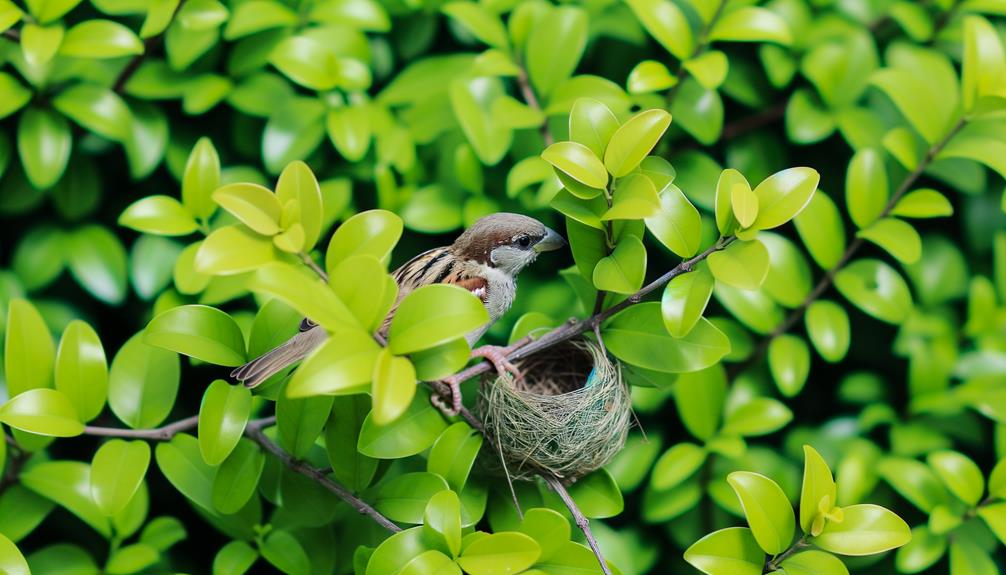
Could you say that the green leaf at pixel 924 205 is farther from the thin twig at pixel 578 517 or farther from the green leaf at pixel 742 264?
the thin twig at pixel 578 517

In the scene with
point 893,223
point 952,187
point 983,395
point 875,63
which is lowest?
point 983,395

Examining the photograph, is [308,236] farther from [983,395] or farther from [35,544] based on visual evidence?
[983,395]

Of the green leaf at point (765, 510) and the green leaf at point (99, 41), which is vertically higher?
the green leaf at point (99, 41)

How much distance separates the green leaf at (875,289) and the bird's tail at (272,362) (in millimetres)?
983

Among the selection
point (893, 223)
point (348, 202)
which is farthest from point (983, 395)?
point (348, 202)

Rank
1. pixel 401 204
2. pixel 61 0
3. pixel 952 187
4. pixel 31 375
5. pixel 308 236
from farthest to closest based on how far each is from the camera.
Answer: pixel 952 187 → pixel 401 204 → pixel 61 0 → pixel 31 375 → pixel 308 236

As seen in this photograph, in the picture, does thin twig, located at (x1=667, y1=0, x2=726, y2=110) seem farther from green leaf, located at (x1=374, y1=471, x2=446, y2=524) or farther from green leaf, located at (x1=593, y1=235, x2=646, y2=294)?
green leaf, located at (x1=374, y1=471, x2=446, y2=524)

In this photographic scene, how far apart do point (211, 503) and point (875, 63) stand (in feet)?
4.97

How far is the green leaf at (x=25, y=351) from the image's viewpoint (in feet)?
4.31

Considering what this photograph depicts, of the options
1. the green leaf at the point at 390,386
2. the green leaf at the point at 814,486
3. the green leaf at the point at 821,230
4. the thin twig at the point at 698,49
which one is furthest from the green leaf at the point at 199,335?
the green leaf at the point at 821,230

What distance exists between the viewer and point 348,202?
1.65 m

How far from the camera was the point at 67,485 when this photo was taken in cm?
139

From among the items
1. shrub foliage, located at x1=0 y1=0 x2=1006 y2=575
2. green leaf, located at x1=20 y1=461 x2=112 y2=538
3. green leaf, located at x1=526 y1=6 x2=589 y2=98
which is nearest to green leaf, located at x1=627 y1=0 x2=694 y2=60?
shrub foliage, located at x1=0 y1=0 x2=1006 y2=575

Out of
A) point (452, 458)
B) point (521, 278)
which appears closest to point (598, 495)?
point (452, 458)
